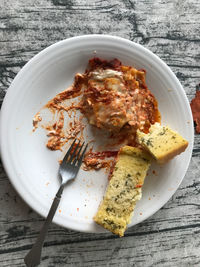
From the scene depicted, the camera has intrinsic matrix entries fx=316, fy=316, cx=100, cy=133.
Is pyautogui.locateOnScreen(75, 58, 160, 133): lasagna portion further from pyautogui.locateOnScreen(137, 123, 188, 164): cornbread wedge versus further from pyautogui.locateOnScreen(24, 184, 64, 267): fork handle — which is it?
pyautogui.locateOnScreen(24, 184, 64, 267): fork handle

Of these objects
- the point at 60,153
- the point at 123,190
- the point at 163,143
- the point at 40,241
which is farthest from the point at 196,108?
the point at 40,241

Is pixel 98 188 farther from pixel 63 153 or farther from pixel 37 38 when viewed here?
pixel 37 38

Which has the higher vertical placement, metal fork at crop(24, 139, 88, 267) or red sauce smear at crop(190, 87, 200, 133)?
red sauce smear at crop(190, 87, 200, 133)

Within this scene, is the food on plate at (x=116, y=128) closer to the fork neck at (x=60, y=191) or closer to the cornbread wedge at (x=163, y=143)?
the cornbread wedge at (x=163, y=143)

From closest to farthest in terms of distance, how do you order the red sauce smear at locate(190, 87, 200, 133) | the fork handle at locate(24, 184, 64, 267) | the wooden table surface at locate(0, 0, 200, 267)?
the fork handle at locate(24, 184, 64, 267) → the wooden table surface at locate(0, 0, 200, 267) → the red sauce smear at locate(190, 87, 200, 133)

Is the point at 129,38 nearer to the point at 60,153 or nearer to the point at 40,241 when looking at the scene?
the point at 60,153

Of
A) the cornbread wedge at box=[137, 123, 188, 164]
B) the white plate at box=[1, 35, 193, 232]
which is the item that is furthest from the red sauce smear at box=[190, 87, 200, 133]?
the cornbread wedge at box=[137, 123, 188, 164]

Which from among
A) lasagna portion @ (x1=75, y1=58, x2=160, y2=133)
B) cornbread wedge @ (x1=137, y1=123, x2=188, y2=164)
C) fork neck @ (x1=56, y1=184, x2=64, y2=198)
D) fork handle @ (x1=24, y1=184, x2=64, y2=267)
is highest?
lasagna portion @ (x1=75, y1=58, x2=160, y2=133)
